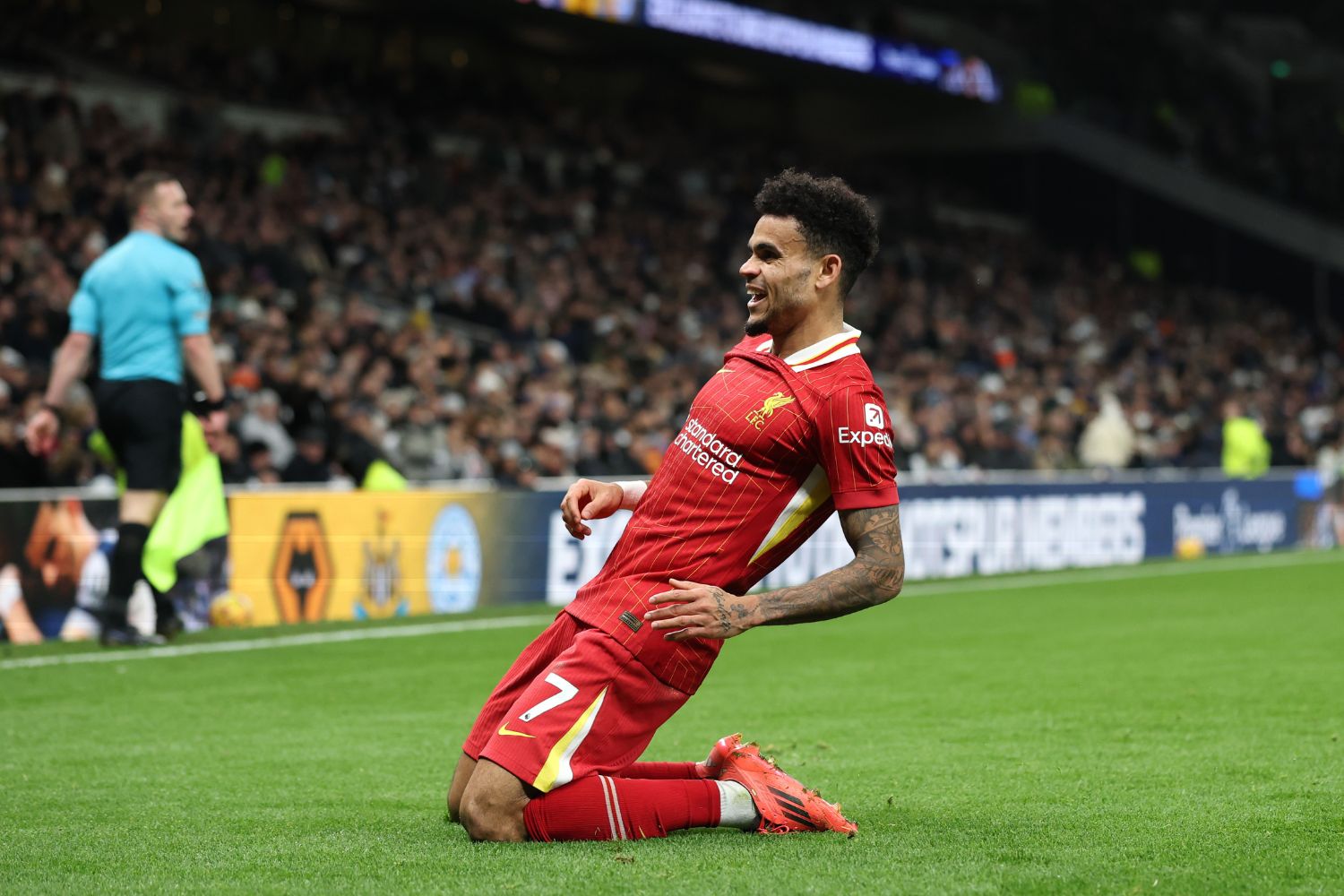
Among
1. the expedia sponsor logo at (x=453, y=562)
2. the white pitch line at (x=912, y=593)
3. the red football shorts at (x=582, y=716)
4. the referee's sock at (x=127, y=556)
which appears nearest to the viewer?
the red football shorts at (x=582, y=716)

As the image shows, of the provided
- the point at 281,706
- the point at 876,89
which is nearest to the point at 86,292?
the point at 281,706

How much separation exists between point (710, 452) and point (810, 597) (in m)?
0.53

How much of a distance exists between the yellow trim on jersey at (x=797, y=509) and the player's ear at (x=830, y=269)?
1.67 ft

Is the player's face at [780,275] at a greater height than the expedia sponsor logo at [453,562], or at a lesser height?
greater

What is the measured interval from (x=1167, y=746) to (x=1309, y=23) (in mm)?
42282

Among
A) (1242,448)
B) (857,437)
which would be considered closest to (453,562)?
(857,437)

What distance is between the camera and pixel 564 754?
452 cm

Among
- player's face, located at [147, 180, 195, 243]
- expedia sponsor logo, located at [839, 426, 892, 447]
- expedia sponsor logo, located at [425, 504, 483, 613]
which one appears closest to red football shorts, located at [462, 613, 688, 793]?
expedia sponsor logo, located at [839, 426, 892, 447]

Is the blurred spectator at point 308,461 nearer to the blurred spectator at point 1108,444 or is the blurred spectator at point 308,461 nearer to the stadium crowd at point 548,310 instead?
the stadium crowd at point 548,310

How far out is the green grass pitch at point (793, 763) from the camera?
4230mm

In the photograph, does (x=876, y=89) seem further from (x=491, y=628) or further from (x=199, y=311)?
(x=199, y=311)

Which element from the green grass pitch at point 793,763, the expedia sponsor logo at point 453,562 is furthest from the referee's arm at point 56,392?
the expedia sponsor logo at point 453,562

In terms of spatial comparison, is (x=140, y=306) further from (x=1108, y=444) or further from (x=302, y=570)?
(x=1108, y=444)

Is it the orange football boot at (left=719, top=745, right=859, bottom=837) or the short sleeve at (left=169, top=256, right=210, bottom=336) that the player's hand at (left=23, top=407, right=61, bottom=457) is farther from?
the orange football boot at (left=719, top=745, right=859, bottom=837)
